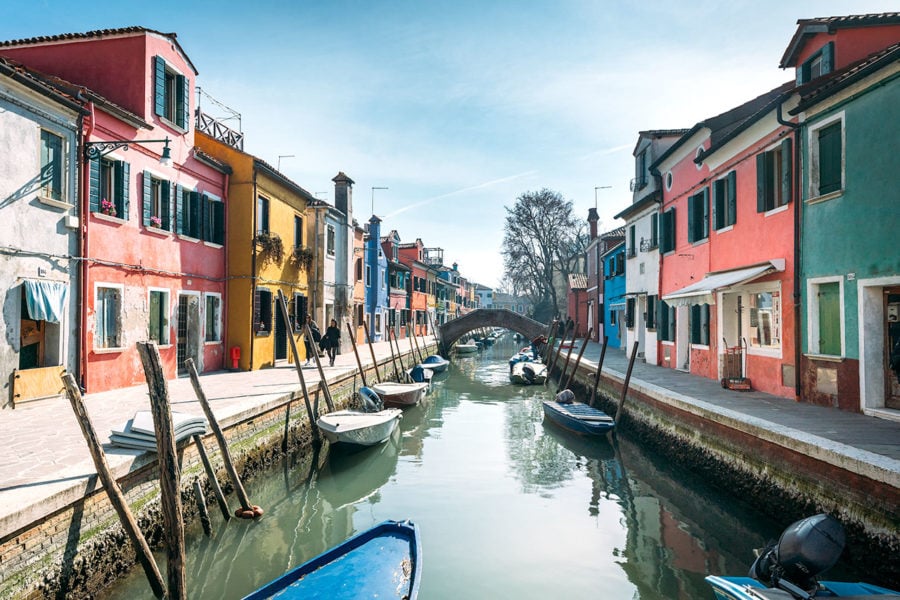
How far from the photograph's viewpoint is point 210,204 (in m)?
15.3

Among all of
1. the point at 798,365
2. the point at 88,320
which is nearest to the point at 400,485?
the point at 88,320

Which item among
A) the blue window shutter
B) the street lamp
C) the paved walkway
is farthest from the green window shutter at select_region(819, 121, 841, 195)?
the blue window shutter

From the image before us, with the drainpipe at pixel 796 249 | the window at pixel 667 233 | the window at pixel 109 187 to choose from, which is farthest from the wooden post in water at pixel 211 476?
the window at pixel 667 233

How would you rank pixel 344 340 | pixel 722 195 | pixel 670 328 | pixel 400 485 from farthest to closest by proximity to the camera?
1. pixel 344 340
2. pixel 670 328
3. pixel 722 195
4. pixel 400 485

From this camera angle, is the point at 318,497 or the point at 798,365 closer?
the point at 318,497

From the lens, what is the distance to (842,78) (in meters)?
8.70

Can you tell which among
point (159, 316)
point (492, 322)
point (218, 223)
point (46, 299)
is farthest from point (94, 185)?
point (492, 322)

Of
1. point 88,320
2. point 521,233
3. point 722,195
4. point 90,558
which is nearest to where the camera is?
point 90,558

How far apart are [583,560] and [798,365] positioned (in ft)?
20.6

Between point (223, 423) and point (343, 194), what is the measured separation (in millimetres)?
17409

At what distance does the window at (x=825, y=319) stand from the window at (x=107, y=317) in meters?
13.8

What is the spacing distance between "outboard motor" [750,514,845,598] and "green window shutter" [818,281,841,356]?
608 cm

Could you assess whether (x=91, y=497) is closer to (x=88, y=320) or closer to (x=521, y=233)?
(x=88, y=320)

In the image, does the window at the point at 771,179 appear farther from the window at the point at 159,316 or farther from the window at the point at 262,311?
the window at the point at 159,316
